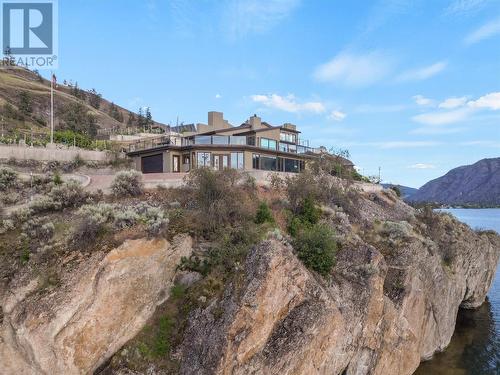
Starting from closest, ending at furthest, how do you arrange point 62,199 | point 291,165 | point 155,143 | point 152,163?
point 62,199
point 152,163
point 155,143
point 291,165

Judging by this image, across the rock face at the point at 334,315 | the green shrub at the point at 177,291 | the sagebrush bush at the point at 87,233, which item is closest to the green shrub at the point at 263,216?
the rock face at the point at 334,315

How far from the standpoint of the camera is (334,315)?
1756 cm

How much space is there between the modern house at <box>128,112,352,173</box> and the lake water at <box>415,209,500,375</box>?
24.7m

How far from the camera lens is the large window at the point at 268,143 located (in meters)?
39.9

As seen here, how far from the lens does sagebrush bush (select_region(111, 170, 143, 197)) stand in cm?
2645

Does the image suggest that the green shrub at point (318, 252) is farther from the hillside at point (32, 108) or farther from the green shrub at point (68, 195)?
the hillside at point (32, 108)

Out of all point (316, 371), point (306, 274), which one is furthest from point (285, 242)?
point (316, 371)

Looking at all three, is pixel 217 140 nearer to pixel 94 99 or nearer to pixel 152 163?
pixel 152 163

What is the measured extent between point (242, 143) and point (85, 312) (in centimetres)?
2560

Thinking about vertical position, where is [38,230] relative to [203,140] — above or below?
below

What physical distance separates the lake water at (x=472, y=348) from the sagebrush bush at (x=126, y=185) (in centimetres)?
2561

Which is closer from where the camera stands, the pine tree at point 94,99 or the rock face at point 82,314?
the rock face at point 82,314

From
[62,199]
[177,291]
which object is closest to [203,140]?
[62,199]

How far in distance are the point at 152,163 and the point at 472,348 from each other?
123 ft
